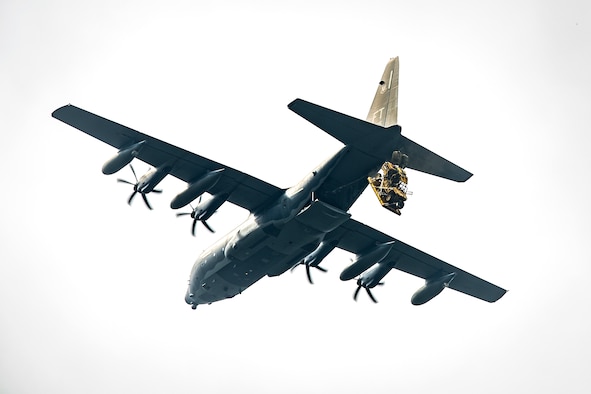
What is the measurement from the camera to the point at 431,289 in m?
45.0

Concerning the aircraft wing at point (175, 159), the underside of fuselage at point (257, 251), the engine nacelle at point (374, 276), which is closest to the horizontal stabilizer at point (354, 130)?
the underside of fuselage at point (257, 251)

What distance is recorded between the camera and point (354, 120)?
112 feet

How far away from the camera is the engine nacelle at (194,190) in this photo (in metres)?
37.7

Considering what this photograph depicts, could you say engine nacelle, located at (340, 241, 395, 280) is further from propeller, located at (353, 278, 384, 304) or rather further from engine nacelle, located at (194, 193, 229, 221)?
engine nacelle, located at (194, 193, 229, 221)

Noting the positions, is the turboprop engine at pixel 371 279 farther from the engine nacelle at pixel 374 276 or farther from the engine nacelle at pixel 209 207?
the engine nacelle at pixel 209 207

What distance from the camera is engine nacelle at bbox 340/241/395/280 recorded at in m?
42.5

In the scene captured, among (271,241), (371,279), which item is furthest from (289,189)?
(371,279)

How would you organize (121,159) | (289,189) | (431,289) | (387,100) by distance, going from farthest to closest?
(431,289) → (289,189) → (387,100) → (121,159)

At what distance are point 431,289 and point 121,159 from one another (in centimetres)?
1814

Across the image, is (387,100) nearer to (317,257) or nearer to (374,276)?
(317,257)

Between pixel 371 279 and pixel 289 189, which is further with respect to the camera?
pixel 371 279

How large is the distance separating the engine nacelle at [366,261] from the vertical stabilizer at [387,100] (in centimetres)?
789

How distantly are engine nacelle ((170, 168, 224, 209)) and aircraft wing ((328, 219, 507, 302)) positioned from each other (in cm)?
773

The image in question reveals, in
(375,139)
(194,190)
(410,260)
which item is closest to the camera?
(375,139)
